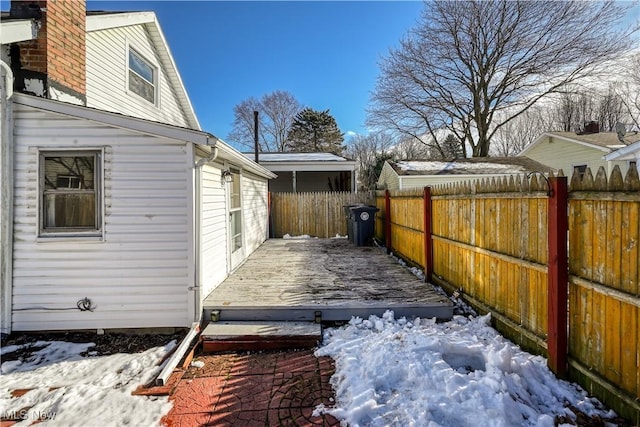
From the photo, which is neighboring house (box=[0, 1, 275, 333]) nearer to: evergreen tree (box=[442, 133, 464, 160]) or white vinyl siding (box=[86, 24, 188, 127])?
white vinyl siding (box=[86, 24, 188, 127])

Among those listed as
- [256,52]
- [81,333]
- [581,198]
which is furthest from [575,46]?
[81,333]

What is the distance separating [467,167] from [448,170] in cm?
127

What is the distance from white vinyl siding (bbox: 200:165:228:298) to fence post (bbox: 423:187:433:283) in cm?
345

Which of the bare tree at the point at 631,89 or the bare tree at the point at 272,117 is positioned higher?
the bare tree at the point at 272,117

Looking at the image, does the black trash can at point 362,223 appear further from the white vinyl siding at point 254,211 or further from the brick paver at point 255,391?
the brick paver at point 255,391

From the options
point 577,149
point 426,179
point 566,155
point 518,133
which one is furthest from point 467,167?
point 518,133

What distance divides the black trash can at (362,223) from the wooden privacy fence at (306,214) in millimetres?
3027

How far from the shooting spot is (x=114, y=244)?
401cm

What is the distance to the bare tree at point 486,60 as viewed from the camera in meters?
16.8

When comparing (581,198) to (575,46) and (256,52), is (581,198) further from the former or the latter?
(575,46)

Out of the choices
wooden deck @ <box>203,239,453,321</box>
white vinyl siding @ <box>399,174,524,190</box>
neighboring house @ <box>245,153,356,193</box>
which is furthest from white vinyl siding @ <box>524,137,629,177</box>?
wooden deck @ <box>203,239,453,321</box>

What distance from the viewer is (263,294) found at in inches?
183

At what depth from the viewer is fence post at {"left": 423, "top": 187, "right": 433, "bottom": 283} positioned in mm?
5508

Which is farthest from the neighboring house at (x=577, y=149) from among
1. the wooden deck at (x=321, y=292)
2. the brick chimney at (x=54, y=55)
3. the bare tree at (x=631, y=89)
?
the brick chimney at (x=54, y=55)
